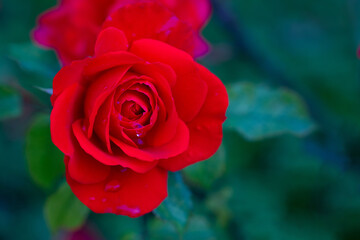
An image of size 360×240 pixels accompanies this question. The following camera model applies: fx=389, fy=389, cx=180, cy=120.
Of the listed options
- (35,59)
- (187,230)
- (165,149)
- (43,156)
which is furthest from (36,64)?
(187,230)

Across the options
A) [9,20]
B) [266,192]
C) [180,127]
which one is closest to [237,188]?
[266,192]

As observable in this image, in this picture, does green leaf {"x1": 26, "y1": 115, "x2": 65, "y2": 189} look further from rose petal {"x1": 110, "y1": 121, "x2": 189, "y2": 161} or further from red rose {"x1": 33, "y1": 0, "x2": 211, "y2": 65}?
rose petal {"x1": 110, "y1": 121, "x2": 189, "y2": 161}

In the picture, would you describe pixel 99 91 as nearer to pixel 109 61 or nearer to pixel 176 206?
pixel 109 61

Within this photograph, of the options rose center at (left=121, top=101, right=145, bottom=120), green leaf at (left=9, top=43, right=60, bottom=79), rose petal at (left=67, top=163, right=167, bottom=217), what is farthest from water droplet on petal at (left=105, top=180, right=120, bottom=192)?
green leaf at (left=9, top=43, right=60, bottom=79)

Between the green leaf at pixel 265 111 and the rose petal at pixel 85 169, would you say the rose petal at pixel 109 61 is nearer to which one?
the rose petal at pixel 85 169

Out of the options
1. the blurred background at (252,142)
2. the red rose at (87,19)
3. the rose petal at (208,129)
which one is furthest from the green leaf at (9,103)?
the rose petal at (208,129)

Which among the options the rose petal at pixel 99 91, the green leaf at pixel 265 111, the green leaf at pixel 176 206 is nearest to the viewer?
the rose petal at pixel 99 91

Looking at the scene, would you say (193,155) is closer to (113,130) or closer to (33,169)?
(113,130)
